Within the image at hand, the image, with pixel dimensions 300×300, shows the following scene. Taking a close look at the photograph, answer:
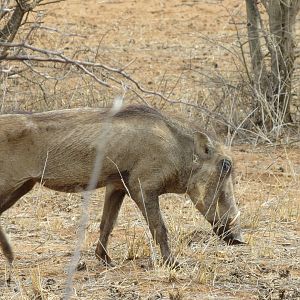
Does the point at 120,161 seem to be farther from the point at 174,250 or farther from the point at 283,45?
the point at 283,45

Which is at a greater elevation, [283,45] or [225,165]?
[225,165]

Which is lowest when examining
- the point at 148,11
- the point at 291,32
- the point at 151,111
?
the point at 148,11

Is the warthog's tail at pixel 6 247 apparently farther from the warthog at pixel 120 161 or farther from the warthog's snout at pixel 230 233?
the warthog's snout at pixel 230 233

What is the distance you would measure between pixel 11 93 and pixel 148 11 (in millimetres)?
8389

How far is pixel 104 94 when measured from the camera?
11.0m

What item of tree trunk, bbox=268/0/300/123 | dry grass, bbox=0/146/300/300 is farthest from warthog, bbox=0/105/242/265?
tree trunk, bbox=268/0/300/123

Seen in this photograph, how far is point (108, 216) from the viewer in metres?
6.56

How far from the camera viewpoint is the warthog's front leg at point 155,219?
20.5 ft

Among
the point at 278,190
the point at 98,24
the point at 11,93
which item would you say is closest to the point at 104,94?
the point at 11,93


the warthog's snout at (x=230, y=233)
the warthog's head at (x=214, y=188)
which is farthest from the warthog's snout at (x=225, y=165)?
the warthog's snout at (x=230, y=233)

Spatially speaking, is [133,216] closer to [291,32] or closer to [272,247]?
[272,247]

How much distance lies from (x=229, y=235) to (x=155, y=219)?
0.60 m

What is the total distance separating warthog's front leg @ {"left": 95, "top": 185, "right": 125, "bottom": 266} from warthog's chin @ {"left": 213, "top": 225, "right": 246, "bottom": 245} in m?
0.66

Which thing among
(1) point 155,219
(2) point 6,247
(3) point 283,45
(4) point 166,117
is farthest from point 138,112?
(3) point 283,45
